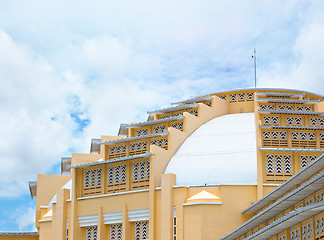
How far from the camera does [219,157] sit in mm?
31266

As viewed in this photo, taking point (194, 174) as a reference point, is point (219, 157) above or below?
above

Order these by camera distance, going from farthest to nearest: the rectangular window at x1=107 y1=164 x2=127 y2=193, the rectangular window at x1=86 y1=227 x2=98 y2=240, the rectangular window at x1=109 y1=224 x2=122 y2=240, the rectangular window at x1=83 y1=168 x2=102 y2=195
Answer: the rectangular window at x1=83 y1=168 x2=102 y2=195 → the rectangular window at x1=86 y1=227 x2=98 y2=240 → the rectangular window at x1=107 y1=164 x2=127 y2=193 → the rectangular window at x1=109 y1=224 x2=122 y2=240

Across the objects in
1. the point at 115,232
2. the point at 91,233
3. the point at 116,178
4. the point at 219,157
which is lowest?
the point at 91,233

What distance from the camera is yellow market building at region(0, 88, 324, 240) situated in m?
29.1

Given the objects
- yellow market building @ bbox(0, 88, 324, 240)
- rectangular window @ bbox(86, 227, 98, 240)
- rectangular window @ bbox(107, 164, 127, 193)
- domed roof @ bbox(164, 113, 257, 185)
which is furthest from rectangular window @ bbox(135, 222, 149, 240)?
domed roof @ bbox(164, 113, 257, 185)

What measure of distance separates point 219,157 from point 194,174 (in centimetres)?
155

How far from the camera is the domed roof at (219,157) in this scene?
99.4 feet

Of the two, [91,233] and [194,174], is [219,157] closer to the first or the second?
[194,174]

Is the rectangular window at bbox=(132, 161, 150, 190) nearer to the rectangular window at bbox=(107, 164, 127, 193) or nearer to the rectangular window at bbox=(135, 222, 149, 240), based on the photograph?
the rectangular window at bbox=(107, 164, 127, 193)

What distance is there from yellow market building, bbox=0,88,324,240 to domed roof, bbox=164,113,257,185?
0.05 metres

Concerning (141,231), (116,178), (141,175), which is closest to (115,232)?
(141,231)

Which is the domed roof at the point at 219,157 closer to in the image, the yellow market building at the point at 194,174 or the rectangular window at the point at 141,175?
the yellow market building at the point at 194,174

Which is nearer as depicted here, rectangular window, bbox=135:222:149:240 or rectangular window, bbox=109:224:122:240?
rectangular window, bbox=135:222:149:240

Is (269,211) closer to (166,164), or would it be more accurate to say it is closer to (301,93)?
(166,164)
